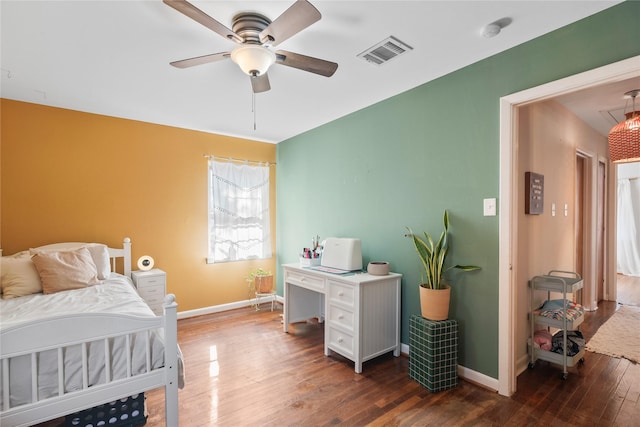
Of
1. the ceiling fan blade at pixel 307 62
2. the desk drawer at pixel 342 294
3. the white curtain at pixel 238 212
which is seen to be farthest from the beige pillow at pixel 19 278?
the ceiling fan blade at pixel 307 62

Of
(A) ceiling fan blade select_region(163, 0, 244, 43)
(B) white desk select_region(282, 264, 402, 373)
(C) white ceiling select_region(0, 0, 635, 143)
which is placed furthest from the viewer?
(B) white desk select_region(282, 264, 402, 373)

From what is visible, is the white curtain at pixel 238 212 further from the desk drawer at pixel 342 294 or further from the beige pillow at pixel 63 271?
the desk drawer at pixel 342 294

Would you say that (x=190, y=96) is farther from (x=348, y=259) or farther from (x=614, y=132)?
(x=614, y=132)

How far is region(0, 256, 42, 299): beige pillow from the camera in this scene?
242cm

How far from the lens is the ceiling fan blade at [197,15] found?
4.40ft

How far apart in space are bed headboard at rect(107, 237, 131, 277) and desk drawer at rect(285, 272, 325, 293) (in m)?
1.78

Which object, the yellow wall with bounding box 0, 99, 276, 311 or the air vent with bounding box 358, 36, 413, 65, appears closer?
the air vent with bounding box 358, 36, 413, 65

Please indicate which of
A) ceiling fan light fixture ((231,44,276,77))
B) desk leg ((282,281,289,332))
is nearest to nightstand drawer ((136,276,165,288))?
desk leg ((282,281,289,332))

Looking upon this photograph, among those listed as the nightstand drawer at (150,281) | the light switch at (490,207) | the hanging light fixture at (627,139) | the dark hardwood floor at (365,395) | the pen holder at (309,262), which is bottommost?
the dark hardwood floor at (365,395)

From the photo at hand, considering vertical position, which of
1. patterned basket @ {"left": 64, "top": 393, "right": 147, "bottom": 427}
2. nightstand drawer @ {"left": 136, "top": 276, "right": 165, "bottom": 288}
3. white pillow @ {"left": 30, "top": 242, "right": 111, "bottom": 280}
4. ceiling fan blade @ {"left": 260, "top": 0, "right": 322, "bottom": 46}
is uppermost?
ceiling fan blade @ {"left": 260, "top": 0, "right": 322, "bottom": 46}

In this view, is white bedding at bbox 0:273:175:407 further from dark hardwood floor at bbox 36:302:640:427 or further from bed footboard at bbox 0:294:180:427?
dark hardwood floor at bbox 36:302:640:427

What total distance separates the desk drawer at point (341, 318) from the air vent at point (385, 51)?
2.02 metres

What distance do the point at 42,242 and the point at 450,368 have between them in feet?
12.9

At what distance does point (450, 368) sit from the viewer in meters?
2.28
